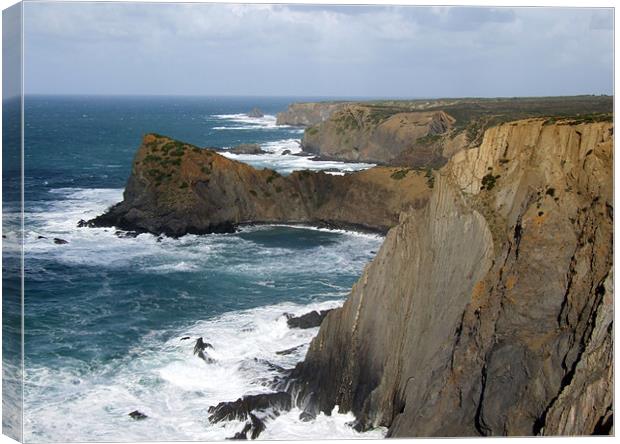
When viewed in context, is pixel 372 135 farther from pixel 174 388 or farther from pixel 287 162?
pixel 174 388

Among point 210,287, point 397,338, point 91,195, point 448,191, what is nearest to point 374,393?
point 397,338

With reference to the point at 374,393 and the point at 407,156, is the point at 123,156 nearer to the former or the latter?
the point at 407,156

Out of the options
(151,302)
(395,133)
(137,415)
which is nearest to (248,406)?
(137,415)

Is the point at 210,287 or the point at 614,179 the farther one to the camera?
the point at 210,287

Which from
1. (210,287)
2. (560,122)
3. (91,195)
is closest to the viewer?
(560,122)

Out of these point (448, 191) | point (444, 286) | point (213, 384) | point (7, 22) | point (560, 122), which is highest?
point (7, 22)
